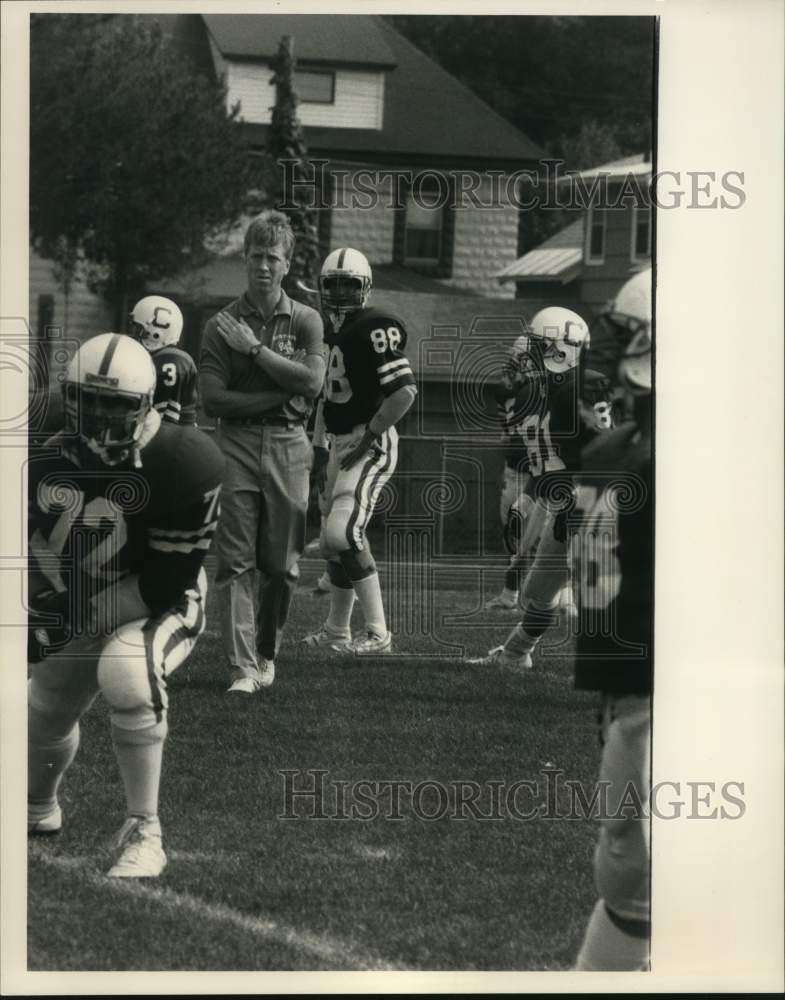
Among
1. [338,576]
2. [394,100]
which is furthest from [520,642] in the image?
[394,100]

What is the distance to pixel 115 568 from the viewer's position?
5.87 meters

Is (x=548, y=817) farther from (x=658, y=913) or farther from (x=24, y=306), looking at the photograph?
(x=24, y=306)

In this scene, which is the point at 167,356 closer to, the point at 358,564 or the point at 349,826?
the point at 358,564

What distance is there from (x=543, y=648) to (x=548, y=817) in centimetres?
43

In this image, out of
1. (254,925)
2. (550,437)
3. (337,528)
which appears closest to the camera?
(254,925)

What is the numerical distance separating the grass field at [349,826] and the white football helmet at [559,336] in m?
0.57

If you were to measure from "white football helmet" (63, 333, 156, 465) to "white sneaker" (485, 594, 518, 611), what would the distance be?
99 centimetres

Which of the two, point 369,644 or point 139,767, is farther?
point 369,644

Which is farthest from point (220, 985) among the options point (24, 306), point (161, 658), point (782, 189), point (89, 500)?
point (782, 189)

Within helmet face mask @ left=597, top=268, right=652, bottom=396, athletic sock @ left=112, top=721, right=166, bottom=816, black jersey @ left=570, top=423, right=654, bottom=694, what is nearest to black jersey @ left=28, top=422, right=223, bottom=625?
athletic sock @ left=112, top=721, right=166, bottom=816

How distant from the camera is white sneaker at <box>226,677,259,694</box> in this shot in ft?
19.6

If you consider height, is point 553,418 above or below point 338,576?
above

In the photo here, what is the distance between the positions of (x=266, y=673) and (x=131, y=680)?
0.36 meters

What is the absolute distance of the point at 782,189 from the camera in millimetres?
5820
